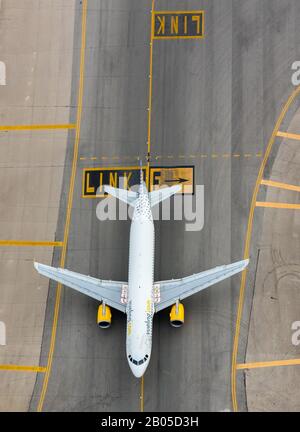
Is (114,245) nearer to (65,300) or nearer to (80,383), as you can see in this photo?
(65,300)

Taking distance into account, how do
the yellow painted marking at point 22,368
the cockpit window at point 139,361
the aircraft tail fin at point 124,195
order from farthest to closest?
1. the aircraft tail fin at point 124,195
2. the yellow painted marking at point 22,368
3. the cockpit window at point 139,361

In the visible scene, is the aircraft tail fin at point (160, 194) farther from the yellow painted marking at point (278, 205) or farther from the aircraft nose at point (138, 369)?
the aircraft nose at point (138, 369)

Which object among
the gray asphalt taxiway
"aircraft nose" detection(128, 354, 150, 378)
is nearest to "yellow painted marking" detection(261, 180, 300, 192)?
the gray asphalt taxiway

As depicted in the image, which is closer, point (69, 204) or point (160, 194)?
point (160, 194)

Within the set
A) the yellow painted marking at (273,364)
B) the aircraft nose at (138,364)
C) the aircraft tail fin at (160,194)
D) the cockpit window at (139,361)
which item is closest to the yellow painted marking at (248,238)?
the yellow painted marking at (273,364)

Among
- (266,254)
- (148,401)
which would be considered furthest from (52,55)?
(148,401)

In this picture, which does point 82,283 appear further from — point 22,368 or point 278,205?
point 278,205

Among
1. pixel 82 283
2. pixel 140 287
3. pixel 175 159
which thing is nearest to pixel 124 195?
pixel 175 159
